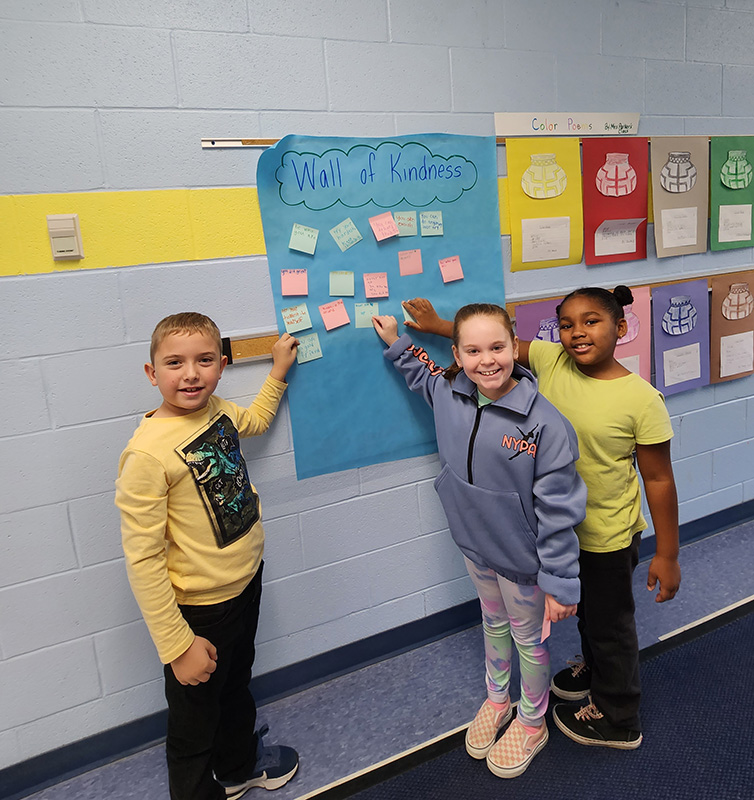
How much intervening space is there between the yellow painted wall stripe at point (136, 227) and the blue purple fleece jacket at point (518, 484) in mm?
724

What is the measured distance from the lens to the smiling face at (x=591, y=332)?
1521mm

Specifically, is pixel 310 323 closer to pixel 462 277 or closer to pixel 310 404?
pixel 310 404

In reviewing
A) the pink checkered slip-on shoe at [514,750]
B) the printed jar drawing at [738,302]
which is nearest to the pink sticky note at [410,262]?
the pink checkered slip-on shoe at [514,750]

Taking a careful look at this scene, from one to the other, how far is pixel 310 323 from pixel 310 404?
0.24 m

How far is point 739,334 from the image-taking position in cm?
248

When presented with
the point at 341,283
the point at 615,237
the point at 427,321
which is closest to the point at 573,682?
the point at 427,321

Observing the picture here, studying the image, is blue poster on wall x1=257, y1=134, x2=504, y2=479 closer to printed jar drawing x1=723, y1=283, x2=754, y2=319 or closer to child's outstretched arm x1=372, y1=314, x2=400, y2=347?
child's outstretched arm x1=372, y1=314, x2=400, y2=347

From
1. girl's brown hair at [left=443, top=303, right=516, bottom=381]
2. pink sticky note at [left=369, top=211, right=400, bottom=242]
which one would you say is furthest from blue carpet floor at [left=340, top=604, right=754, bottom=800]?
pink sticky note at [left=369, top=211, right=400, bottom=242]

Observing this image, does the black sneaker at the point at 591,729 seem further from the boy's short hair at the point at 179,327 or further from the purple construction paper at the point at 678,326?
the boy's short hair at the point at 179,327

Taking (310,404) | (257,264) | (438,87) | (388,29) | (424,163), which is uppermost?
(388,29)

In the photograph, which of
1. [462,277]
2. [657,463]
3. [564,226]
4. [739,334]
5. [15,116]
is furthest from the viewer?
[739,334]

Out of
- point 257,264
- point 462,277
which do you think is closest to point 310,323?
point 257,264

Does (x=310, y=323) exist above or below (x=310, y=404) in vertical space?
above

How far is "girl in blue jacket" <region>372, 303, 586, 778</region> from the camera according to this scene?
141cm
